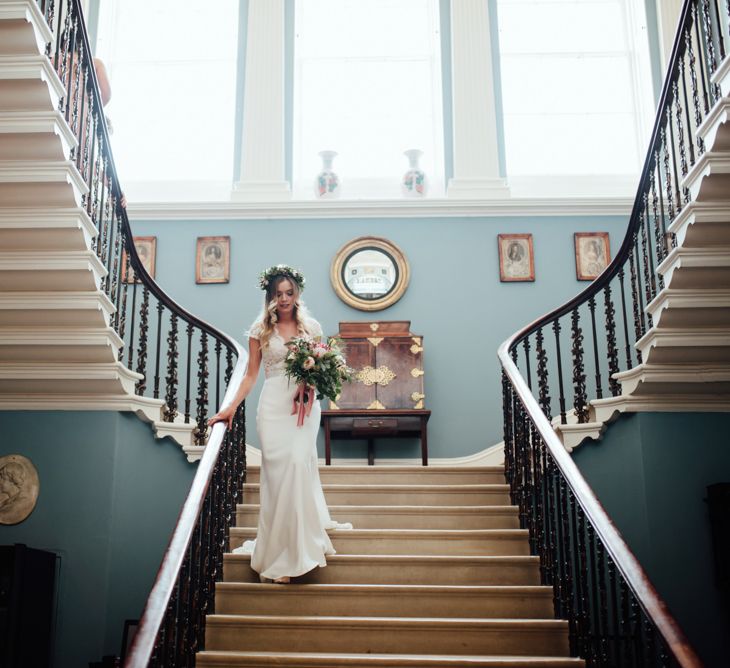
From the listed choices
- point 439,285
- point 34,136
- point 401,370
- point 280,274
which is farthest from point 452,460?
point 34,136

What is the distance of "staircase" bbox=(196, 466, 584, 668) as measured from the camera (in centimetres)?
454

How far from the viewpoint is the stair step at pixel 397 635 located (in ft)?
15.0

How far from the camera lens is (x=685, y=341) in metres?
5.96

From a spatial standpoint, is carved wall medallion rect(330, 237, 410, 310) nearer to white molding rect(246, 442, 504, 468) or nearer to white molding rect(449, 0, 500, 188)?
white molding rect(449, 0, 500, 188)

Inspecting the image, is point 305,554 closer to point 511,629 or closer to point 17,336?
point 511,629

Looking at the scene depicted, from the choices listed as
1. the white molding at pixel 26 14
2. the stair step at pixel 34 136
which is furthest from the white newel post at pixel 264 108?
the white molding at pixel 26 14

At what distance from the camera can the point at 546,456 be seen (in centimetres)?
517

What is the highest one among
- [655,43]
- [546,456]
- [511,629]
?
[655,43]

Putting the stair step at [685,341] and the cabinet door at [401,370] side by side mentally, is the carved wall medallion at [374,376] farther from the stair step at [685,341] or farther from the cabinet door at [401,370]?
the stair step at [685,341]

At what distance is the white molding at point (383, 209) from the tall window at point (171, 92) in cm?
66

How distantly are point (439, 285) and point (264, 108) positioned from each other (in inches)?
110

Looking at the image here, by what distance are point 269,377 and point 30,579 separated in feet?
7.06

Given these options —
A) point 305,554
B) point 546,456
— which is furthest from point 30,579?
point 546,456

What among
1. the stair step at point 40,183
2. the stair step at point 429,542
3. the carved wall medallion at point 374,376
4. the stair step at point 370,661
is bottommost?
the stair step at point 370,661
